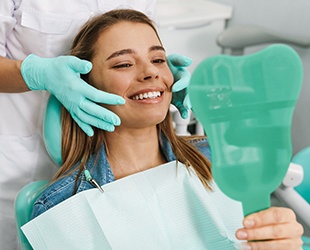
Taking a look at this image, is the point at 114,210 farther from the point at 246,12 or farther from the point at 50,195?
the point at 246,12

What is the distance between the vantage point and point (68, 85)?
1318 mm

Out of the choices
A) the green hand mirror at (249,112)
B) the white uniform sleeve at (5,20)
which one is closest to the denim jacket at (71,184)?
the white uniform sleeve at (5,20)

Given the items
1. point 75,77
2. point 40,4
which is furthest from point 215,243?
point 40,4

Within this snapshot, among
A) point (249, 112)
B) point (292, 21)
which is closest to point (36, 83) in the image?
point (249, 112)

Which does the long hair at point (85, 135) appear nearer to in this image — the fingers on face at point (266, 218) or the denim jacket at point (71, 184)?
the denim jacket at point (71, 184)

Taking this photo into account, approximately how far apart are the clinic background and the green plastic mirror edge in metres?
1.13

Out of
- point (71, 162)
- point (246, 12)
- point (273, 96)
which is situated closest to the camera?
point (273, 96)

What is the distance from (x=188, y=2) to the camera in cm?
288

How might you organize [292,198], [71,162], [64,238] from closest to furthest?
[64,238]
[71,162]
[292,198]

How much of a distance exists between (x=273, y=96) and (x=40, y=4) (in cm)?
74

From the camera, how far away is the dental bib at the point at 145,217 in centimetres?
130

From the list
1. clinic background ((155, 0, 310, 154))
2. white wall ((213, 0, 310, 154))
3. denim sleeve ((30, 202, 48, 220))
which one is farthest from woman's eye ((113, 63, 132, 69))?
white wall ((213, 0, 310, 154))

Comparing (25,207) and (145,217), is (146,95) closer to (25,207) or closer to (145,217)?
(145,217)

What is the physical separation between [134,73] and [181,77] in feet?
0.56
